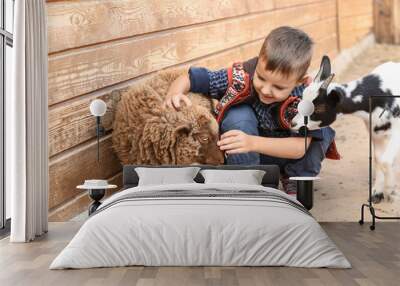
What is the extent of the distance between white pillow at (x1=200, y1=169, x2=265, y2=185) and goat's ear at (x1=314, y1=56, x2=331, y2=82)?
0.85 metres

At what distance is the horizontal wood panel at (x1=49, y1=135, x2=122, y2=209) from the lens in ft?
13.6

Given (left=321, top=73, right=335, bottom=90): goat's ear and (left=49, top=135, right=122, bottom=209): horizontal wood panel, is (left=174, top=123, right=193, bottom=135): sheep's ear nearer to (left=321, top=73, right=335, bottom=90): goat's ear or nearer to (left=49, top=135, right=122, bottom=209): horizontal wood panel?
(left=49, top=135, right=122, bottom=209): horizontal wood panel

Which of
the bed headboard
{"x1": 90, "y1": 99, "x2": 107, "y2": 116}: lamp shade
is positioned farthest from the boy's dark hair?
{"x1": 90, "y1": 99, "x2": 107, "y2": 116}: lamp shade

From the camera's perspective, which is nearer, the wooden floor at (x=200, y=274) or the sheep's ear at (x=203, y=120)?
the wooden floor at (x=200, y=274)

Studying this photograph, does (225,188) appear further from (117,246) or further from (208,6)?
(208,6)

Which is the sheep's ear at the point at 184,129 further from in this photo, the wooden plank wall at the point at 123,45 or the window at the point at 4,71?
the window at the point at 4,71

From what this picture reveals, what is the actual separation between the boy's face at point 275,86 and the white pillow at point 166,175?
74 centimetres

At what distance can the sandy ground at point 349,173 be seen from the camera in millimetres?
4348

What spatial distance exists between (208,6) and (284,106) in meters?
0.98

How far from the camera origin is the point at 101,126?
4316mm

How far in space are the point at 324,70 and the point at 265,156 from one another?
0.77m

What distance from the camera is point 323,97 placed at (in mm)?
4324

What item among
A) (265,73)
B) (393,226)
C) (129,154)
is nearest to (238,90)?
(265,73)

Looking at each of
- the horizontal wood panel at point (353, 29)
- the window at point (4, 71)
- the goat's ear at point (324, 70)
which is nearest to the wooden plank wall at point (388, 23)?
the horizontal wood panel at point (353, 29)
